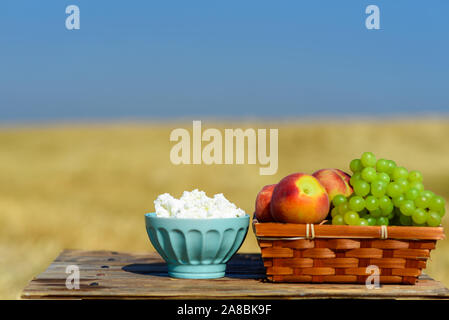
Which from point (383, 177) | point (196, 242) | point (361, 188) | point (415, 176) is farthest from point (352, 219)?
point (196, 242)

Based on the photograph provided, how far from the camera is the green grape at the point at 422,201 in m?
2.52

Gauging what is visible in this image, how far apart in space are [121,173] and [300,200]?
1429cm

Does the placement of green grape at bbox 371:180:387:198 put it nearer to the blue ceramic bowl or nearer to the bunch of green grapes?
the bunch of green grapes

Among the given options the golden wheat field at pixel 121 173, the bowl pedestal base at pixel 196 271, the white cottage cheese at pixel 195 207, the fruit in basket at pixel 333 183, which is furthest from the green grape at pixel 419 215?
the golden wheat field at pixel 121 173

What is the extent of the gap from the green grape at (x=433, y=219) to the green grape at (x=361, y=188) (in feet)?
0.86

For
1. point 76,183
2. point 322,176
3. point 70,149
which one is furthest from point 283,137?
point 322,176

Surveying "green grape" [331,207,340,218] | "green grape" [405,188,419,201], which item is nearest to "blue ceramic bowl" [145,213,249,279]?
"green grape" [331,207,340,218]

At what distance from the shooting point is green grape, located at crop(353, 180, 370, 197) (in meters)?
2.60

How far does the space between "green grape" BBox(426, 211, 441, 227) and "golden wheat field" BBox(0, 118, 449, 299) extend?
218 centimetres

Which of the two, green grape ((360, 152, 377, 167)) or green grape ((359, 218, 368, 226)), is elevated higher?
green grape ((360, 152, 377, 167))

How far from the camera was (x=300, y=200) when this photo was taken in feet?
8.18

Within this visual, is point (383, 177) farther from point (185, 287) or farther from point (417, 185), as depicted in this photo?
point (185, 287)
